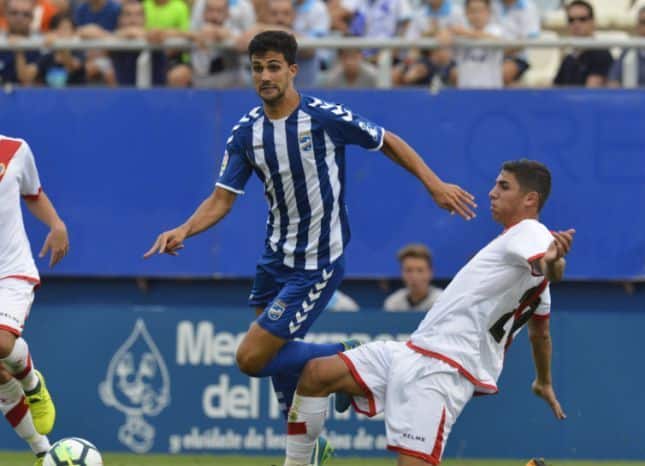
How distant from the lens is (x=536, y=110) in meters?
13.2

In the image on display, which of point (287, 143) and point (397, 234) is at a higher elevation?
point (287, 143)

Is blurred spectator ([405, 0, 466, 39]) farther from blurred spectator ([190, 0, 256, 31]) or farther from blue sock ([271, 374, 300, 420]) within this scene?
blue sock ([271, 374, 300, 420])

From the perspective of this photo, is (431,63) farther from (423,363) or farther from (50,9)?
(423,363)

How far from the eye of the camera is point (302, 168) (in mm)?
8664

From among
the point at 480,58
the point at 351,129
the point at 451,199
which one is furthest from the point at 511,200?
the point at 480,58

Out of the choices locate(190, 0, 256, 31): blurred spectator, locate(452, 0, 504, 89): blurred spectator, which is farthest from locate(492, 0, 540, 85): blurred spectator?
locate(190, 0, 256, 31): blurred spectator

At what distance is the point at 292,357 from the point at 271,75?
1.62m

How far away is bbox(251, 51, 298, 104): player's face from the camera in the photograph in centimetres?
850

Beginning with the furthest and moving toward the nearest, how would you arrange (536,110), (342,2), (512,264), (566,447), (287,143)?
(342,2)
(536,110)
(566,447)
(287,143)
(512,264)

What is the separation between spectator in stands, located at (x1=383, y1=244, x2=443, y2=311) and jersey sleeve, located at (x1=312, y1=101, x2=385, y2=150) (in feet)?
12.8

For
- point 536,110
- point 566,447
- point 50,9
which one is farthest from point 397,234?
point 50,9

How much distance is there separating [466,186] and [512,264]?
18.2ft

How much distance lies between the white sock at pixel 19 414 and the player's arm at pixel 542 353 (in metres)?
3.14

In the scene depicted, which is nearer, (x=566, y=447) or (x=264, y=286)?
(x=264, y=286)
